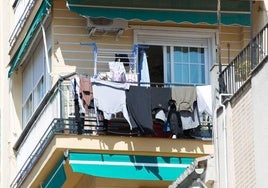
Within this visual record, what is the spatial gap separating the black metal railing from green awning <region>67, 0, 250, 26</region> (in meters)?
7.20

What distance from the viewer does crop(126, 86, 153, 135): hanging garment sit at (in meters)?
32.3

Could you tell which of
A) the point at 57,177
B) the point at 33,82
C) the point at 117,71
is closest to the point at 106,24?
the point at 117,71

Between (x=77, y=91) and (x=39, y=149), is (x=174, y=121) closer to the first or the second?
(x=77, y=91)

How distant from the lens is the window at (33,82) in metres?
37.0

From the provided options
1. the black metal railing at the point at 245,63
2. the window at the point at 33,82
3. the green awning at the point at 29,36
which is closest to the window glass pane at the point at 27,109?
the window at the point at 33,82

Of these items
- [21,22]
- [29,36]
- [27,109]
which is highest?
[21,22]

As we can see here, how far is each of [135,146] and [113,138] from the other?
19.9 inches

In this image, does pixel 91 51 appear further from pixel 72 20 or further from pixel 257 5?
pixel 257 5

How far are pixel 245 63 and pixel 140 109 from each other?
6444 millimetres

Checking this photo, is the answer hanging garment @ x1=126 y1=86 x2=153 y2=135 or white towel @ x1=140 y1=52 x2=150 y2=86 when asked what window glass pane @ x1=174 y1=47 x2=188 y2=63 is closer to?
white towel @ x1=140 y1=52 x2=150 y2=86

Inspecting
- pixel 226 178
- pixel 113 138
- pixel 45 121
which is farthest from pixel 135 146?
pixel 226 178

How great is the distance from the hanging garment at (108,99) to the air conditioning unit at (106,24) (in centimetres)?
226

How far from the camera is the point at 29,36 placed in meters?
36.8

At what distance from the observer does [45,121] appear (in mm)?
34469
